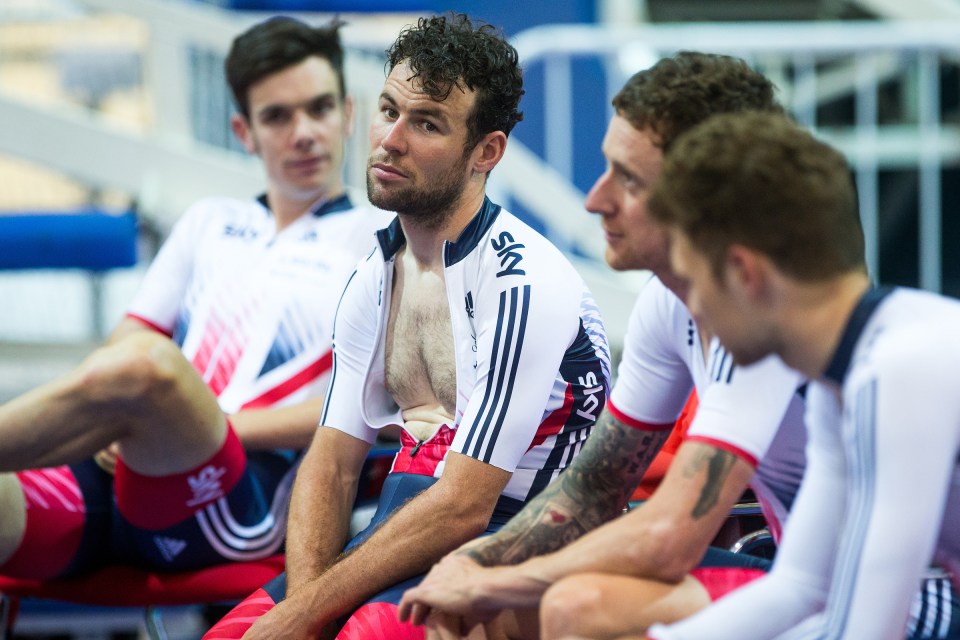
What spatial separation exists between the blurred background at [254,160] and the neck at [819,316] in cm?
263

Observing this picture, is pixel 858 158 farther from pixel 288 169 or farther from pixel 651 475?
pixel 651 475

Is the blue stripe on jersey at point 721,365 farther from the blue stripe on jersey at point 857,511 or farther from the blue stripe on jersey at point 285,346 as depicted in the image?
the blue stripe on jersey at point 285,346

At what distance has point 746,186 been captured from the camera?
1.33 meters

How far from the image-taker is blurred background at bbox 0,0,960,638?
419 cm

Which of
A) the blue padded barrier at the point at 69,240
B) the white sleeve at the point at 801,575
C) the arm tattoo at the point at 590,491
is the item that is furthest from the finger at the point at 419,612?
the blue padded barrier at the point at 69,240

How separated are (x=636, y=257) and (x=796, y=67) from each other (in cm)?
290

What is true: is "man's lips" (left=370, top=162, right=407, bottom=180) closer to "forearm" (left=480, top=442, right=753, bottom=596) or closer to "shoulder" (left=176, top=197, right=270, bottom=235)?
"forearm" (left=480, top=442, right=753, bottom=596)

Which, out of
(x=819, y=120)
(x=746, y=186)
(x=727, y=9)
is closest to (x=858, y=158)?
(x=819, y=120)

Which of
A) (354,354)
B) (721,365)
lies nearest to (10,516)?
(354,354)

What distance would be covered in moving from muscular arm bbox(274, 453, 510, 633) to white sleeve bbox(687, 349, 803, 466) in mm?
487

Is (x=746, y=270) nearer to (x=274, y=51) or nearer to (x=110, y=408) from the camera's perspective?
(x=110, y=408)

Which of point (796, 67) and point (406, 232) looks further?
point (796, 67)

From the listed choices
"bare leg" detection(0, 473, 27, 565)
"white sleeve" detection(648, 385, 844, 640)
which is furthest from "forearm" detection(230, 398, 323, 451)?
"white sleeve" detection(648, 385, 844, 640)

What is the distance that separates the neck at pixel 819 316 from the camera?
134cm
